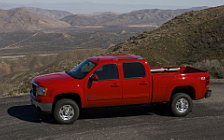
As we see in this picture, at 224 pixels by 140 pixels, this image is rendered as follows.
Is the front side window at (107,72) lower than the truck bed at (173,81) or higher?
higher

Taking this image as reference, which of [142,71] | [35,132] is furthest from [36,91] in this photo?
[142,71]

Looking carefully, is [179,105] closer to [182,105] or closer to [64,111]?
[182,105]

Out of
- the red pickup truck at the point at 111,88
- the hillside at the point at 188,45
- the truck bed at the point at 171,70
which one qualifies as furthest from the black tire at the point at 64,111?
the hillside at the point at 188,45

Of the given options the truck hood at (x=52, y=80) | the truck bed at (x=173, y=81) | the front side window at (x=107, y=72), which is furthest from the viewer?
the truck bed at (x=173, y=81)

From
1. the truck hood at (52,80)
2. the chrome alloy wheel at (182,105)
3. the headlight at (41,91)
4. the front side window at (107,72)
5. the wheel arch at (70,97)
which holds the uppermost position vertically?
the front side window at (107,72)

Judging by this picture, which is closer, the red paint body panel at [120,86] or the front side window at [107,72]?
the red paint body panel at [120,86]

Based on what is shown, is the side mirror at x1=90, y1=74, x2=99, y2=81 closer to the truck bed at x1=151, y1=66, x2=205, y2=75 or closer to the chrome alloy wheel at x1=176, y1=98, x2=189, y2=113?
the truck bed at x1=151, y1=66, x2=205, y2=75

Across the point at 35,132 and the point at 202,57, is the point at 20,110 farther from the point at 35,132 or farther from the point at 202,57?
the point at 202,57

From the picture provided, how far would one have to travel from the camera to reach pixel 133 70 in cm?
1008

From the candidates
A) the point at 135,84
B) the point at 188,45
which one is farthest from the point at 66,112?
the point at 188,45

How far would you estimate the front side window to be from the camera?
984 centimetres

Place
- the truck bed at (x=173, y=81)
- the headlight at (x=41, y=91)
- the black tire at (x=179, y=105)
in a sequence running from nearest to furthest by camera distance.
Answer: the headlight at (x=41, y=91) < the truck bed at (x=173, y=81) < the black tire at (x=179, y=105)

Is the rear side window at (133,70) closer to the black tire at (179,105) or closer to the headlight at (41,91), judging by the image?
the black tire at (179,105)

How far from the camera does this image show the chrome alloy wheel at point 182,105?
10520 millimetres
